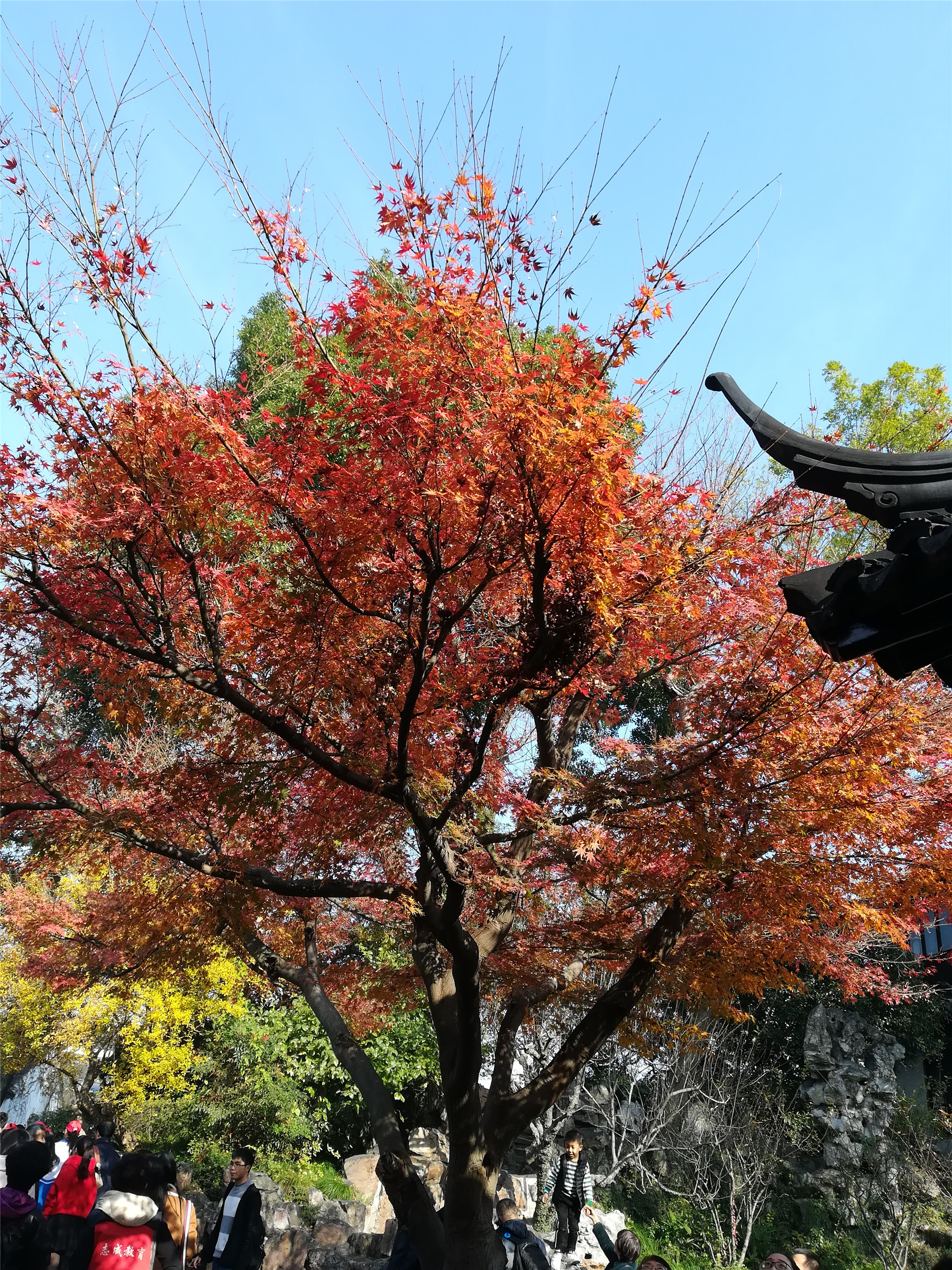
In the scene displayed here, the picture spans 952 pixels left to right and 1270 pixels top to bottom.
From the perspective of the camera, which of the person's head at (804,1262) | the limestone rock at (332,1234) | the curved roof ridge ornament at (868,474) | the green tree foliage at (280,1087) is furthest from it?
the green tree foliage at (280,1087)

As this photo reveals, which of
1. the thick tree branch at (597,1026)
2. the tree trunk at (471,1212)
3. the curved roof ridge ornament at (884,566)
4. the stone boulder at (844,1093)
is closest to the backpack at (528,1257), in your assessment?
the tree trunk at (471,1212)

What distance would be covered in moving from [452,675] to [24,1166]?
3800mm

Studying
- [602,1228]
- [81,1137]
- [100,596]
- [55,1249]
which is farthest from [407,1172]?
[100,596]

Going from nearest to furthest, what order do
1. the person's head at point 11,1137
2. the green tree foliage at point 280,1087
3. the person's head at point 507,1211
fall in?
the person's head at point 507,1211
the person's head at point 11,1137
the green tree foliage at point 280,1087

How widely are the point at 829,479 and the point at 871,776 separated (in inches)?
118

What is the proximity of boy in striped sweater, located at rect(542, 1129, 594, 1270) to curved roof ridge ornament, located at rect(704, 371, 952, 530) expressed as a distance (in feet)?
26.2

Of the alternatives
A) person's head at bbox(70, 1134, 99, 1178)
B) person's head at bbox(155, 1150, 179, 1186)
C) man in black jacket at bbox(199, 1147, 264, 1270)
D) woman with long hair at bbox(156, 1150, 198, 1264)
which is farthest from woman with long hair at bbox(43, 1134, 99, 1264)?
person's head at bbox(155, 1150, 179, 1186)

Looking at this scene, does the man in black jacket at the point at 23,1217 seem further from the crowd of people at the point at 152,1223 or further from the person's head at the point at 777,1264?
the person's head at the point at 777,1264

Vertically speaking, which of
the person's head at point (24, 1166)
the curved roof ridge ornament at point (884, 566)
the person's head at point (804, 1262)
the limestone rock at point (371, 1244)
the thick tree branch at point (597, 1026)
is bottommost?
the limestone rock at point (371, 1244)

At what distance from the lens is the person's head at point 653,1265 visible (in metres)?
4.88

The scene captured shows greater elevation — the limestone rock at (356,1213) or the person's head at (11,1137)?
the person's head at (11,1137)

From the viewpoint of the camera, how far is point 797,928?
754 cm

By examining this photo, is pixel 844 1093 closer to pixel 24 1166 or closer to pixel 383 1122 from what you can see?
pixel 383 1122

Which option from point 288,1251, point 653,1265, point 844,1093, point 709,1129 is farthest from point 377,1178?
point 653,1265
